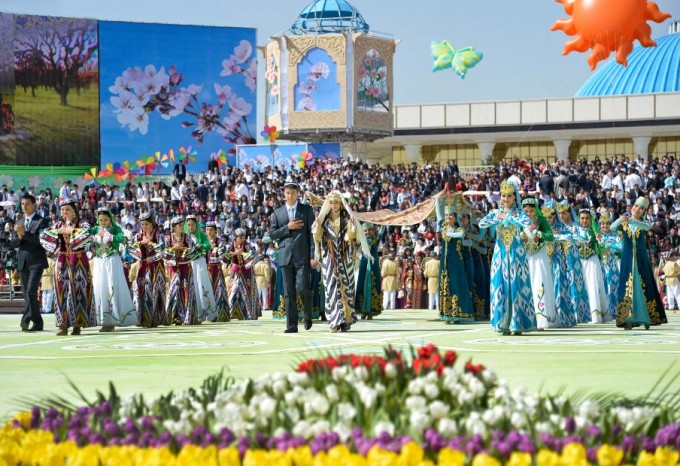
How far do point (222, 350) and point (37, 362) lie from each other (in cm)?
221

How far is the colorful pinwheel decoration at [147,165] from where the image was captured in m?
58.9

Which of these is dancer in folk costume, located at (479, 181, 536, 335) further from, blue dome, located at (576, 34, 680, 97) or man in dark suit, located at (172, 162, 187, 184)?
blue dome, located at (576, 34, 680, 97)

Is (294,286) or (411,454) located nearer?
(411,454)

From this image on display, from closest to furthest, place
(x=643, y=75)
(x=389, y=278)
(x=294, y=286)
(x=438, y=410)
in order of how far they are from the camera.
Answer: (x=438, y=410)
(x=294, y=286)
(x=389, y=278)
(x=643, y=75)

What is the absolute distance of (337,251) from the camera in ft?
61.2

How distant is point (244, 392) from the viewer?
243 inches

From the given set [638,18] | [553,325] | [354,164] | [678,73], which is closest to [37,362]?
[553,325]

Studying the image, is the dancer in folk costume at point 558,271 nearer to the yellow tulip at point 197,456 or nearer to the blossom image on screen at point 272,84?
the yellow tulip at point 197,456

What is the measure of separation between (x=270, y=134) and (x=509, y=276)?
4416 centimetres

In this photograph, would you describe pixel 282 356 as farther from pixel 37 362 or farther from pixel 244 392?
pixel 244 392

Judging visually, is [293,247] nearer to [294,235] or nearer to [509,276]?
[294,235]

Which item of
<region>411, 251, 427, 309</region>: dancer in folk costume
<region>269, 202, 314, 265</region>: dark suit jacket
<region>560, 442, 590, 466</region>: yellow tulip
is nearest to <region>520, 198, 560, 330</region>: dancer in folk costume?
<region>269, 202, 314, 265</region>: dark suit jacket

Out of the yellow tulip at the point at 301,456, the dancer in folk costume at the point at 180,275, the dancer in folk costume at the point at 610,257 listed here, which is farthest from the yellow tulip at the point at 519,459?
the dancer in folk costume at the point at 180,275

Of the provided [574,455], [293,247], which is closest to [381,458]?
[574,455]
